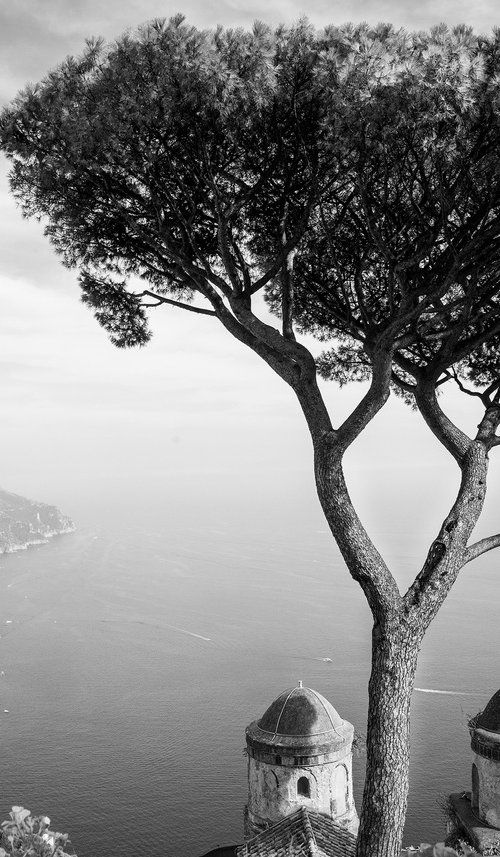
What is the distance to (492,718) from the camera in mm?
12125

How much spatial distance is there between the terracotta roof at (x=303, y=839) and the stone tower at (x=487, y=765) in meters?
2.41

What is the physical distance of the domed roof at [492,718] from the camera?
1203 cm

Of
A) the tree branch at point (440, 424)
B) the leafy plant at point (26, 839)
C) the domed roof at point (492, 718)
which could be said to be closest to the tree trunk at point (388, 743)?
the tree branch at point (440, 424)

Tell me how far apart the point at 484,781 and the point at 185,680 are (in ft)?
118

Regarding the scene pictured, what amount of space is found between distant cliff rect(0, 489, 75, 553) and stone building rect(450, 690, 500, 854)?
357ft

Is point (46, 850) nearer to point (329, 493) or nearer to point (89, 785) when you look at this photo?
point (329, 493)

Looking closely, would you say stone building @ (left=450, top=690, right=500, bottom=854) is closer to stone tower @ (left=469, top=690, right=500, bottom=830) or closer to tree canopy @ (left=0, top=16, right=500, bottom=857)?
stone tower @ (left=469, top=690, right=500, bottom=830)

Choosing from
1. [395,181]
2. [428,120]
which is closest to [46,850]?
[428,120]

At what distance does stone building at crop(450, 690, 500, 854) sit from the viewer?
11.6 m

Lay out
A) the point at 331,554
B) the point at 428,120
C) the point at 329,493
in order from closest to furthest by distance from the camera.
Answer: the point at 428,120
the point at 329,493
the point at 331,554

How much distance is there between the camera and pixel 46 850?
357 cm

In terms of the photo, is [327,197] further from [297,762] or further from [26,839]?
[297,762]

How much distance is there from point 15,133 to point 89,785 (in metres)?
31.2

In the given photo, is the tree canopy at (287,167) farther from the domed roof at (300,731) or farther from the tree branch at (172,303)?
the domed roof at (300,731)
